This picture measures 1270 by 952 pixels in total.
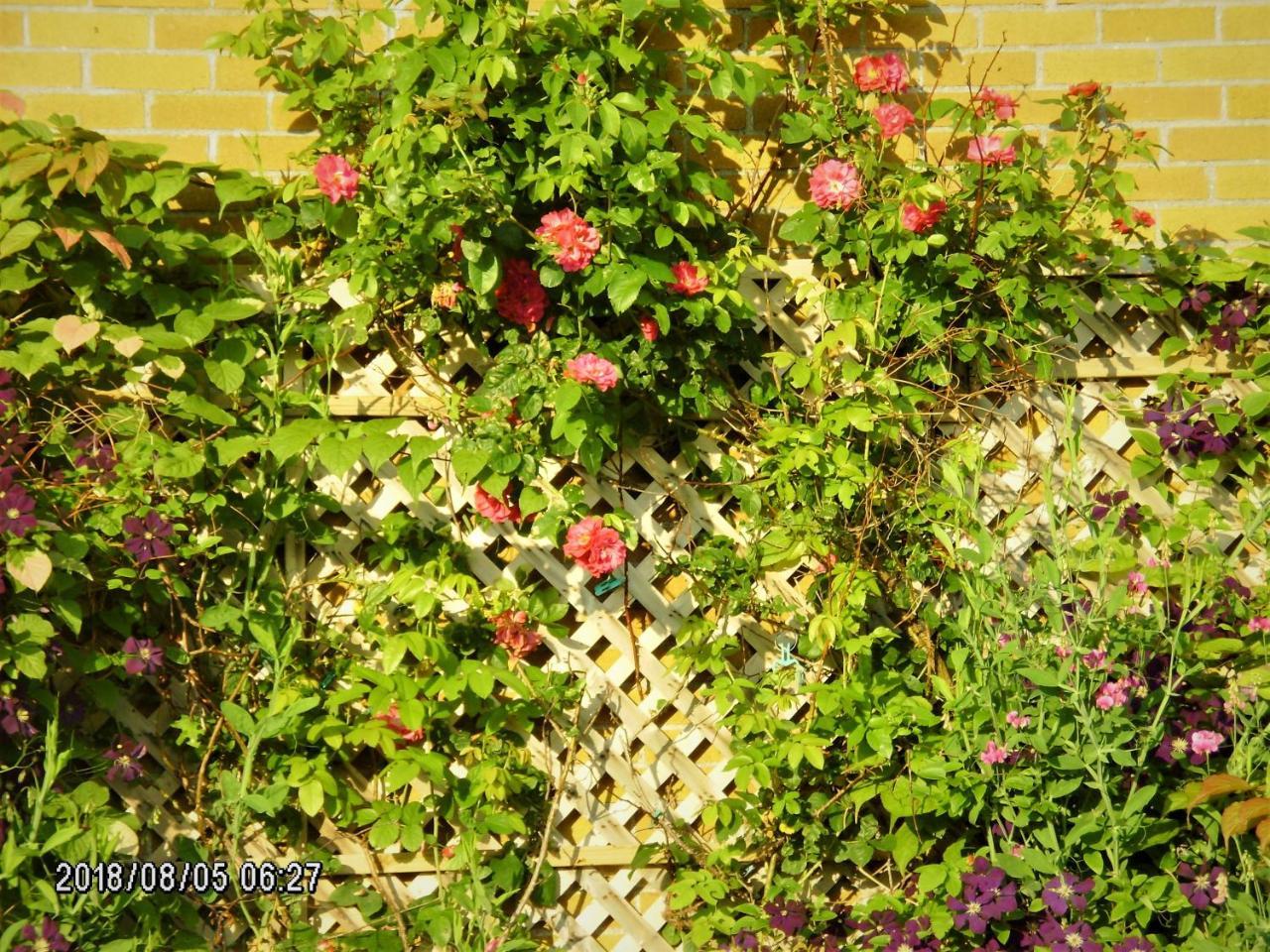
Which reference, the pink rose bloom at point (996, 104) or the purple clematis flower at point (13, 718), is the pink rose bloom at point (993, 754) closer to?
the pink rose bloom at point (996, 104)

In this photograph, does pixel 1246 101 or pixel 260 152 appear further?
pixel 1246 101

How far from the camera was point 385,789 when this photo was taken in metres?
2.59

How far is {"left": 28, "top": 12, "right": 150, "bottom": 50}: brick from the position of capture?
2.61m

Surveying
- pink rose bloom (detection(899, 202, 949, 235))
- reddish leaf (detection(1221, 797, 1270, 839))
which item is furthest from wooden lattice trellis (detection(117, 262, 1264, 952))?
reddish leaf (detection(1221, 797, 1270, 839))

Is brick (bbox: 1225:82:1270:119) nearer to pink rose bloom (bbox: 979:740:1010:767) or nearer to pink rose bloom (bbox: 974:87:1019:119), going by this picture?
pink rose bloom (bbox: 974:87:1019:119)

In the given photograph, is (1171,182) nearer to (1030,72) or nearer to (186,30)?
(1030,72)

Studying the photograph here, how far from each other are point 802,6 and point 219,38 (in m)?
1.26

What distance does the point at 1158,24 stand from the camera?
9.07 ft

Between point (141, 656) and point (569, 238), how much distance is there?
46.9 inches

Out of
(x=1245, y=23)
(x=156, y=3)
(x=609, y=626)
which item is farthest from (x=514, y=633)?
(x=1245, y=23)

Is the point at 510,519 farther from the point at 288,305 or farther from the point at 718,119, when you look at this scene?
the point at 718,119

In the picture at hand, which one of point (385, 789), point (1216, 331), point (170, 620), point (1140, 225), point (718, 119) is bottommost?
point (385, 789)

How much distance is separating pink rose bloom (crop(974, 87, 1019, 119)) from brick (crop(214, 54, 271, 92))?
5.15ft

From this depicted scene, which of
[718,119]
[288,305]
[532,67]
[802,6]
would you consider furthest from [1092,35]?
[288,305]
